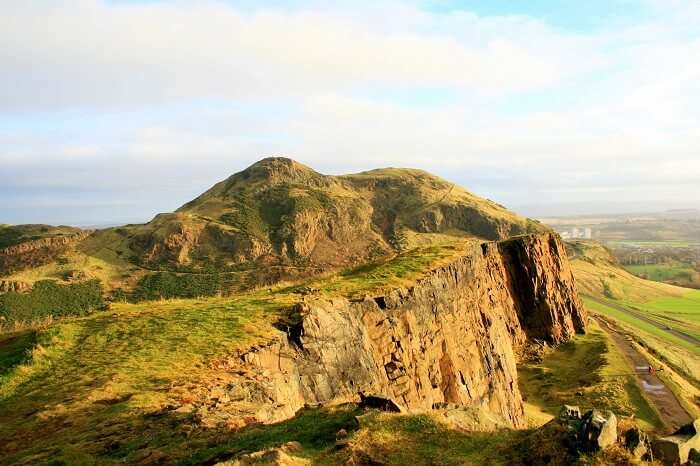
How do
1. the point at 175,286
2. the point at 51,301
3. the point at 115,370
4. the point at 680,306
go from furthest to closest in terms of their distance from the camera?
the point at 680,306 → the point at 175,286 → the point at 51,301 → the point at 115,370

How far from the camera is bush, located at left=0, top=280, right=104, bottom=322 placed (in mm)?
65500

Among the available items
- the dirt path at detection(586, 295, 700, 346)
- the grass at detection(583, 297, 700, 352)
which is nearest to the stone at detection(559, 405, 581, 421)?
the grass at detection(583, 297, 700, 352)

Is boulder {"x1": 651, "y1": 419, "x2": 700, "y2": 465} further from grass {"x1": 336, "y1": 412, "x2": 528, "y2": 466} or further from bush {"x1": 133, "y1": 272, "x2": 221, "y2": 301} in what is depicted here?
bush {"x1": 133, "y1": 272, "x2": 221, "y2": 301}

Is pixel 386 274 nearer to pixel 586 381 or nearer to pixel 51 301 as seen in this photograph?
pixel 586 381

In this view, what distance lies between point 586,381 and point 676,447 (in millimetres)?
46831

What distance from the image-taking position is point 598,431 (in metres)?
11.7

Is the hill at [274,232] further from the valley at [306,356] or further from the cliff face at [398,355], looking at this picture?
the cliff face at [398,355]

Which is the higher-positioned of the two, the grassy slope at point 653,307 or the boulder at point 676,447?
the boulder at point 676,447

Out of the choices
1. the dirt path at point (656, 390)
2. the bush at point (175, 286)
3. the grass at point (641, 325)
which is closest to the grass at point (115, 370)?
the dirt path at point (656, 390)

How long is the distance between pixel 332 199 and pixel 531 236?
67892 millimetres

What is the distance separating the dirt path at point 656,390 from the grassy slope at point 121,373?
32.3 metres

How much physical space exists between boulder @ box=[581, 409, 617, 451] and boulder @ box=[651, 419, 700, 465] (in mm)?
1116

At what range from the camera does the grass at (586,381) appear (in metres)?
45.7

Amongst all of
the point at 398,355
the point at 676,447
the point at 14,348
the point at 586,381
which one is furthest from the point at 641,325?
the point at 14,348
